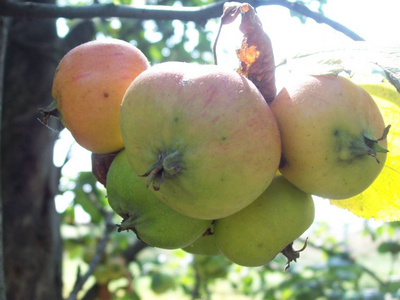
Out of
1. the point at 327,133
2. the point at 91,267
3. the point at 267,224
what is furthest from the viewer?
the point at 91,267

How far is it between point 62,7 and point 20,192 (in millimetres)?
1600

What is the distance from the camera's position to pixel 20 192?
302 centimetres

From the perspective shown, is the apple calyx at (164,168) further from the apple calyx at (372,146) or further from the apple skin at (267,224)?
the apple calyx at (372,146)

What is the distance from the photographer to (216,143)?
2.80 ft

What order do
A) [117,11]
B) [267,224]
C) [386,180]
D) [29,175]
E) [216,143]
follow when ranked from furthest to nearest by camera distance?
[29,175] → [117,11] → [386,180] → [267,224] → [216,143]

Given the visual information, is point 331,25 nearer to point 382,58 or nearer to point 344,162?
point 382,58

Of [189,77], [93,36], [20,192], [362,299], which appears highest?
[189,77]

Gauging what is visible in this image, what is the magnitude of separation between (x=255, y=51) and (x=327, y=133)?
283 millimetres

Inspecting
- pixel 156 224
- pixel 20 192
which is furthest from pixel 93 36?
pixel 156 224

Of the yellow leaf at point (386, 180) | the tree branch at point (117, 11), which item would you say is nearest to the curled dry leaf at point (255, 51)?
the yellow leaf at point (386, 180)

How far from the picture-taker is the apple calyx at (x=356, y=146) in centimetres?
95

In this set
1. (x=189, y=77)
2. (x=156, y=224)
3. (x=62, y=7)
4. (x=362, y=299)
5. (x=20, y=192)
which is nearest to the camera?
(x=189, y=77)

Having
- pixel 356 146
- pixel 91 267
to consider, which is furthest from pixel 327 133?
pixel 91 267

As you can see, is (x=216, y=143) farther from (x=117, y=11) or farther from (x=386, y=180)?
(x=117, y=11)
